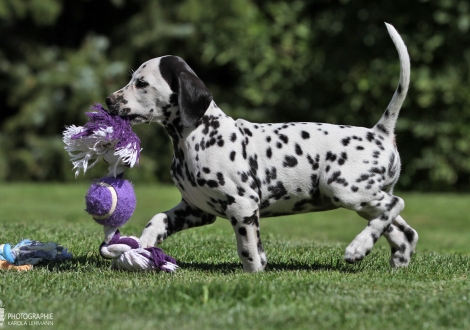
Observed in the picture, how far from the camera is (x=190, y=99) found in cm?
574

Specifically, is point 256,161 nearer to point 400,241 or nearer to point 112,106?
point 112,106

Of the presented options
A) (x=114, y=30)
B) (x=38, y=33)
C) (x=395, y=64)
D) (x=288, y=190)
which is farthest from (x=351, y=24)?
(x=288, y=190)

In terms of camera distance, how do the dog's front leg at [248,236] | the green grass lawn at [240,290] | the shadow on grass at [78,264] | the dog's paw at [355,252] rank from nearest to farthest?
the green grass lawn at [240,290], the dog's paw at [355,252], the dog's front leg at [248,236], the shadow on grass at [78,264]

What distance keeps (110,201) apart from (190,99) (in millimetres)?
961

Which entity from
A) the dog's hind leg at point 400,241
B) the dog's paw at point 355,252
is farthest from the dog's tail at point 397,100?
the dog's paw at point 355,252

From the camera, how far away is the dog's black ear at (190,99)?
5.73m

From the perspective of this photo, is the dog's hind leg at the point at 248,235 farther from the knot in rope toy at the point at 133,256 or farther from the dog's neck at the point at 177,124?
the dog's neck at the point at 177,124

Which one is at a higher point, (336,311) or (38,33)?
(38,33)

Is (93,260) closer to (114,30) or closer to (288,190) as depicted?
(288,190)

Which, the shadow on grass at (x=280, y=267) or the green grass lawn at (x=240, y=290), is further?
the shadow on grass at (x=280, y=267)

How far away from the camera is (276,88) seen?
18.7m

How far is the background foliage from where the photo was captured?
17.2 m

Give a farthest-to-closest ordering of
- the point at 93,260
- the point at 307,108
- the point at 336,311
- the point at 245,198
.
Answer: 1. the point at 307,108
2. the point at 93,260
3. the point at 245,198
4. the point at 336,311

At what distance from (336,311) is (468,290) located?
3.67 feet
